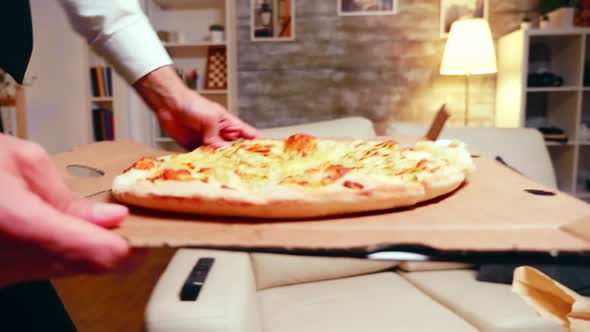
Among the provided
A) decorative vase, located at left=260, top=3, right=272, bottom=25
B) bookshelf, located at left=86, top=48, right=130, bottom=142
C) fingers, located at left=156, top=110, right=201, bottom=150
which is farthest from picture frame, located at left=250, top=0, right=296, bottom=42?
fingers, located at left=156, top=110, right=201, bottom=150

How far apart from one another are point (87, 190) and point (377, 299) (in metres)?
1.28

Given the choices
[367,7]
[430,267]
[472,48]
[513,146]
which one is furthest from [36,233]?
[367,7]

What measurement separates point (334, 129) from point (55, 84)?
222 cm

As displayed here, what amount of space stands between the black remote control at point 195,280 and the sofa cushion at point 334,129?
848mm

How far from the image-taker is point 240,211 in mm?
635

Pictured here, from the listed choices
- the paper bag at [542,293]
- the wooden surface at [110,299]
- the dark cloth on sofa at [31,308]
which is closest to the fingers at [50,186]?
the dark cloth on sofa at [31,308]

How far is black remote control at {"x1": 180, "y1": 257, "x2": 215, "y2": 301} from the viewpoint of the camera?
1369mm

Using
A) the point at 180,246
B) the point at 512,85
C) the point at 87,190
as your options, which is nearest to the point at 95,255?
the point at 180,246

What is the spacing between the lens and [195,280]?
1439 mm

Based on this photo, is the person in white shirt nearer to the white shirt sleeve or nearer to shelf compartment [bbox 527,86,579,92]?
the white shirt sleeve

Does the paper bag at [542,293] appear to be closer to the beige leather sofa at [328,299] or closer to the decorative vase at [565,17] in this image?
the beige leather sofa at [328,299]

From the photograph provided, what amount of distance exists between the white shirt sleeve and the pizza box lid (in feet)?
1.08

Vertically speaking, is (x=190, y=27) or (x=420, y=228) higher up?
(x=190, y=27)

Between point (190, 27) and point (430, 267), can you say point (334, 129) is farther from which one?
point (190, 27)
